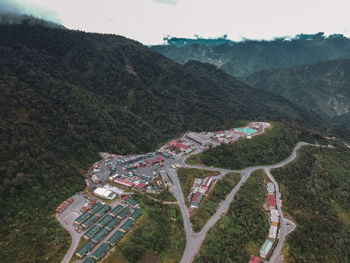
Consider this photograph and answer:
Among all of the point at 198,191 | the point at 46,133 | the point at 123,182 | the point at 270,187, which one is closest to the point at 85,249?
the point at 123,182

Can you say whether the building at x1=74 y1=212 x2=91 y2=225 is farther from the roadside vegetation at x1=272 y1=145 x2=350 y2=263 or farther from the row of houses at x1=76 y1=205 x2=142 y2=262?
the roadside vegetation at x1=272 y1=145 x2=350 y2=263

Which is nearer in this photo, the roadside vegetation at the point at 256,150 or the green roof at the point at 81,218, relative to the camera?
the green roof at the point at 81,218

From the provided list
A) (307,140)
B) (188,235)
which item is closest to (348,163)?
(307,140)

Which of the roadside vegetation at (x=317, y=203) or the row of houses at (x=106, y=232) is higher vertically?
the row of houses at (x=106, y=232)

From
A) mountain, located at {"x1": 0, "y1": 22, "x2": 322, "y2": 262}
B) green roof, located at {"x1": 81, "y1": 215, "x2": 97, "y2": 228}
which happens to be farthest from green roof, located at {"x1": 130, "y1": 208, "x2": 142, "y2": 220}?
mountain, located at {"x1": 0, "y1": 22, "x2": 322, "y2": 262}

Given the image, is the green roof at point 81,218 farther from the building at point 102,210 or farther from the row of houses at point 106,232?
the row of houses at point 106,232

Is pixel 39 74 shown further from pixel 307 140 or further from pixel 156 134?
pixel 307 140

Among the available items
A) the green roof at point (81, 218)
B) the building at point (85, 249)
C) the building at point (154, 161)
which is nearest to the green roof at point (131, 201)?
the green roof at point (81, 218)
